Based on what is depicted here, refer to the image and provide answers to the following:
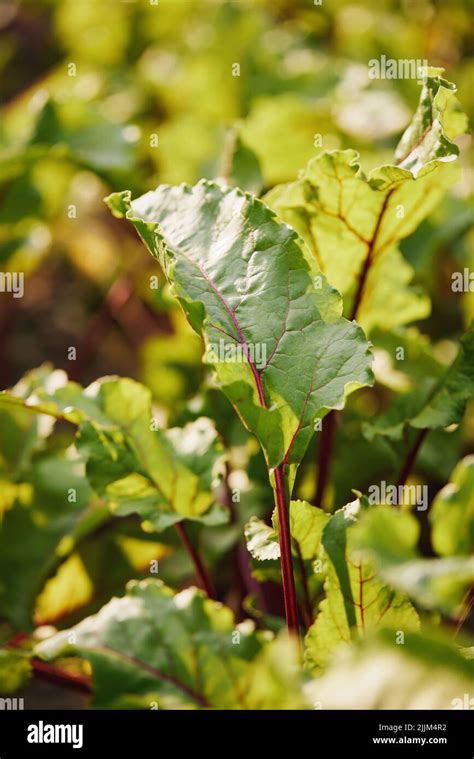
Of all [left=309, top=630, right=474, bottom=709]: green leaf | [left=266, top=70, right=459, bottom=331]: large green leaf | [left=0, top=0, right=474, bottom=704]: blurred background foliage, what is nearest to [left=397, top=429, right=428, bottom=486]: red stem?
[left=0, top=0, right=474, bottom=704]: blurred background foliage

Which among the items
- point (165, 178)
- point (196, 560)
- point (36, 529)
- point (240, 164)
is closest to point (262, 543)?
point (196, 560)

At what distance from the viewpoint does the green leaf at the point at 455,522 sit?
0.62m

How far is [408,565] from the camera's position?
21.0 inches

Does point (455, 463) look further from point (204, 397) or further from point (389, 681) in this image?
point (389, 681)

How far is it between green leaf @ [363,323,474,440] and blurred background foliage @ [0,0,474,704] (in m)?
0.06

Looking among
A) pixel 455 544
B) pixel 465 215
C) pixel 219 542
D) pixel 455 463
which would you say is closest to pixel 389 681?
pixel 455 544

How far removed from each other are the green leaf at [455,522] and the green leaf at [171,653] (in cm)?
19

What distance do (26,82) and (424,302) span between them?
1900 mm

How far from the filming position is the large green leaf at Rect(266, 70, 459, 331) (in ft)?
2.45

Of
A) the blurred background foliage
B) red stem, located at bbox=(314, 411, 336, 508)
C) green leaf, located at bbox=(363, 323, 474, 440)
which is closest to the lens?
green leaf, located at bbox=(363, 323, 474, 440)

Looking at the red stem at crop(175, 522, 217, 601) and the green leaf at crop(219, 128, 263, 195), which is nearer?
the red stem at crop(175, 522, 217, 601)

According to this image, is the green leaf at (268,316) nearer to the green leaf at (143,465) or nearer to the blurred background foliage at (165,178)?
the green leaf at (143,465)

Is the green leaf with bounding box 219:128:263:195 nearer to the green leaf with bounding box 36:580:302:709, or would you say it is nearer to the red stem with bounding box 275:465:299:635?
the red stem with bounding box 275:465:299:635

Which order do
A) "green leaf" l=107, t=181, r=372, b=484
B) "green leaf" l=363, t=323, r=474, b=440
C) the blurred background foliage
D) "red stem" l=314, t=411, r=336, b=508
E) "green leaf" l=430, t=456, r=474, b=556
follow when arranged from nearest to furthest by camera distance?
"green leaf" l=430, t=456, r=474, b=556 → "green leaf" l=107, t=181, r=372, b=484 → "green leaf" l=363, t=323, r=474, b=440 → "red stem" l=314, t=411, r=336, b=508 → the blurred background foliage
